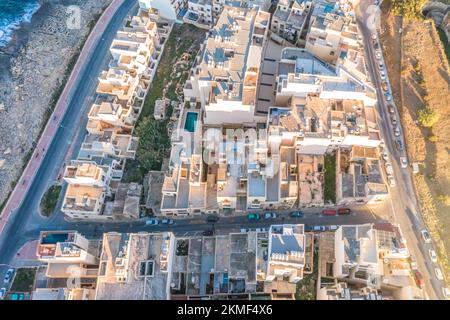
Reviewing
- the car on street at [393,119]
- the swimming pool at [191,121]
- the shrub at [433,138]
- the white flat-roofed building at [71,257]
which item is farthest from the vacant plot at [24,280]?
the shrub at [433,138]

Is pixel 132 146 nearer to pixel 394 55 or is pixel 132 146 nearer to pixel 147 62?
pixel 147 62

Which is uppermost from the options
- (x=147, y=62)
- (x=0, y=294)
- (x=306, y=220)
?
(x=147, y=62)

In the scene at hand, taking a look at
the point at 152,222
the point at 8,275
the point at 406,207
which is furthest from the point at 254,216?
the point at 8,275

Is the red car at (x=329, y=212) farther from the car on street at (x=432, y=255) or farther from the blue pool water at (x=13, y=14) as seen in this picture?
the blue pool water at (x=13, y=14)

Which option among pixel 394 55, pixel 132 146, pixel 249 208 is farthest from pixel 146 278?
pixel 394 55

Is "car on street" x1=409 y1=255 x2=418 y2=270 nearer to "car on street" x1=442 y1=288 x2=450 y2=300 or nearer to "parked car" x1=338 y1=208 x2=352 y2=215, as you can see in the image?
"car on street" x1=442 y1=288 x2=450 y2=300

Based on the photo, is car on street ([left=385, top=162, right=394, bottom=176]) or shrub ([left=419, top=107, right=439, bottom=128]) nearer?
car on street ([left=385, top=162, right=394, bottom=176])

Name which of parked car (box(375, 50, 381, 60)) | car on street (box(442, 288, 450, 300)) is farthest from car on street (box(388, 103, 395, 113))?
car on street (box(442, 288, 450, 300))
